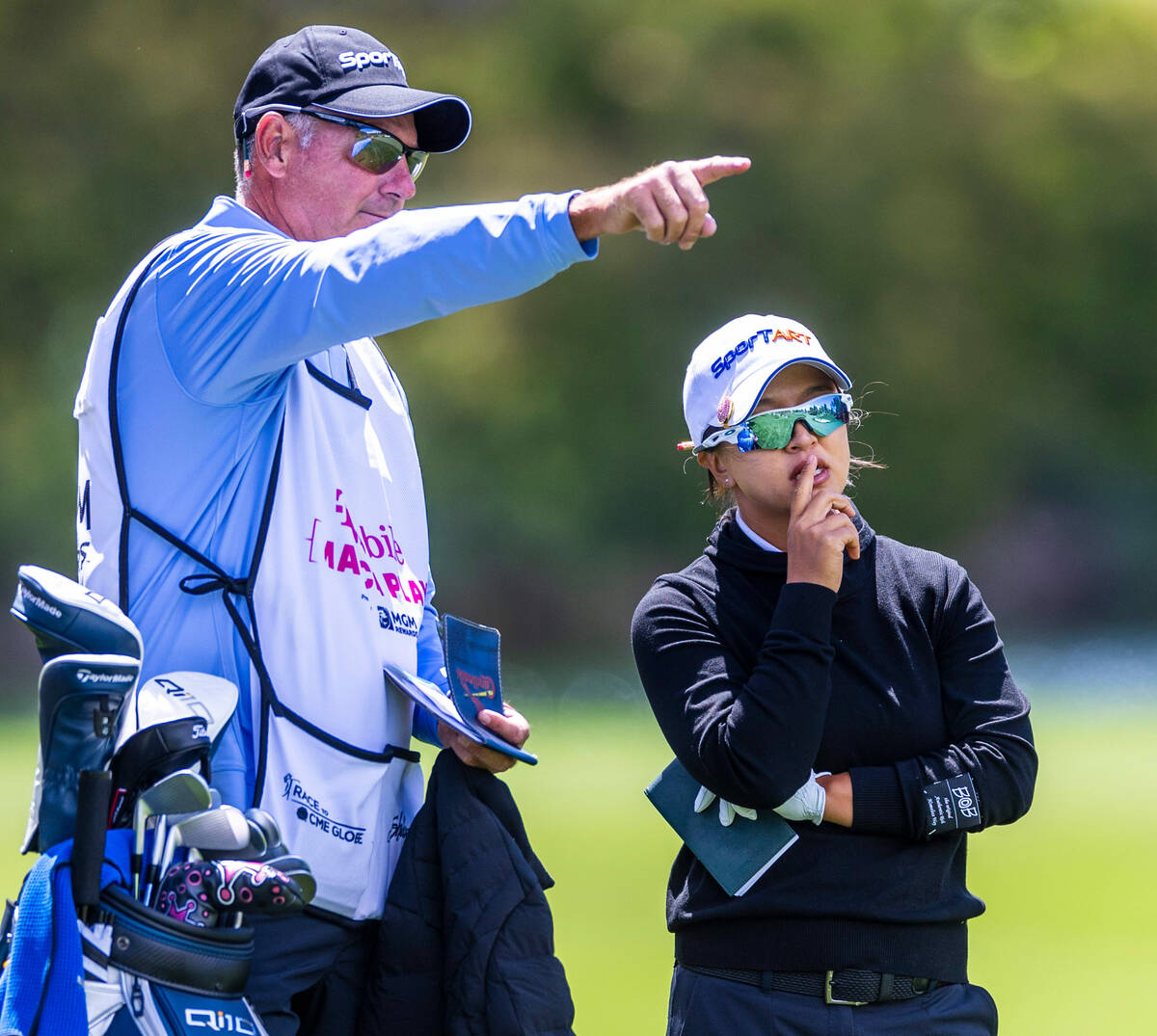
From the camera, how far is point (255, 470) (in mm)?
2342

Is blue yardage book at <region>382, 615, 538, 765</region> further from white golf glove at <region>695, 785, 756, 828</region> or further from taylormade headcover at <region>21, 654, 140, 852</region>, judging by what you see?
taylormade headcover at <region>21, 654, 140, 852</region>

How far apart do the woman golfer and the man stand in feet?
1.18

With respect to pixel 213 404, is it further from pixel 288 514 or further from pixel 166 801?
pixel 166 801

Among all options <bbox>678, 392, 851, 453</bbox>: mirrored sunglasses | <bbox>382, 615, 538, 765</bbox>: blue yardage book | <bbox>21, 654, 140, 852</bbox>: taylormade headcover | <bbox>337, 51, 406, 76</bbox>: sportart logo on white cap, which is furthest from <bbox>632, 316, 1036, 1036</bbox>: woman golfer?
<bbox>21, 654, 140, 852</bbox>: taylormade headcover

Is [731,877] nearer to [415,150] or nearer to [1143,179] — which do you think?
[415,150]

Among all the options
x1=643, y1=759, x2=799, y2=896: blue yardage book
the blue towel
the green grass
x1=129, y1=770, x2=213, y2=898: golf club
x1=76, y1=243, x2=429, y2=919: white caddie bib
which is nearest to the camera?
the blue towel

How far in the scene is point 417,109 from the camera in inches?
104

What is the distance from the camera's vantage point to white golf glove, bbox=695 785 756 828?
7.95 feet

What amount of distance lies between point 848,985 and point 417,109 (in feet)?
5.04

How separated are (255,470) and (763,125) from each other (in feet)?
83.1

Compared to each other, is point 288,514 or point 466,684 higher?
point 288,514

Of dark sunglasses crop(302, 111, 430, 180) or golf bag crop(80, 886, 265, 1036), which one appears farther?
dark sunglasses crop(302, 111, 430, 180)

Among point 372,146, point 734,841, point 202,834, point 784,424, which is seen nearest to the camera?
point 202,834

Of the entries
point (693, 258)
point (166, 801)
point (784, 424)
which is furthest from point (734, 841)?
point (693, 258)
